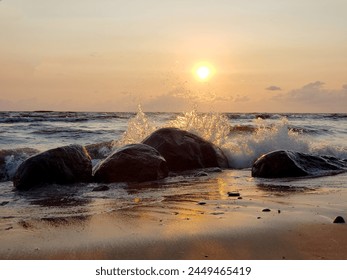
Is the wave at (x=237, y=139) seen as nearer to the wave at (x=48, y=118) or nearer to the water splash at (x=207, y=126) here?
the water splash at (x=207, y=126)

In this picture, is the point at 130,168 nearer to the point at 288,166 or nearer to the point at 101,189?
the point at 101,189

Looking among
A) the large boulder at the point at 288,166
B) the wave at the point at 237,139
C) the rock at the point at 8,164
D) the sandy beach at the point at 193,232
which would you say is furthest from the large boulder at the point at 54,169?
the wave at the point at 237,139

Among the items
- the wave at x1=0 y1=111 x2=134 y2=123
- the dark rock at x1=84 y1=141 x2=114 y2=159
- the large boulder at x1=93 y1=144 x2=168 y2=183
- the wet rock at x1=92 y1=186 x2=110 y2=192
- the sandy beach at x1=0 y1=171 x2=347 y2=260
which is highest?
the wave at x1=0 y1=111 x2=134 y2=123

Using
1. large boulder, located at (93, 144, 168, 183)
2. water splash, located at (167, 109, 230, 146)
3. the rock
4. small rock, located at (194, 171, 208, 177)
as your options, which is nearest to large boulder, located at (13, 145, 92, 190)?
large boulder, located at (93, 144, 168, 183)

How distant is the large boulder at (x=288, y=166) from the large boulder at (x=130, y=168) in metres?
1.58

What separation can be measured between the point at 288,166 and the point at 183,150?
2137 millimetres

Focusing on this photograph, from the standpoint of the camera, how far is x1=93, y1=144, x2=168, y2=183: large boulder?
23.3 feet

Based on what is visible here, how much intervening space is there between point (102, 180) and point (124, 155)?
54 centimetres

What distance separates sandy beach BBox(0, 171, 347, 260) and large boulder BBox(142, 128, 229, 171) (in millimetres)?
3559

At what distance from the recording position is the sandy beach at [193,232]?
3.12 meters

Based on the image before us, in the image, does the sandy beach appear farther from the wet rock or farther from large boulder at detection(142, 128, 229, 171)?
large boulder at detection(142, 128, 229, 171)

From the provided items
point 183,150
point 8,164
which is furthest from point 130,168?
point 8,164
